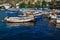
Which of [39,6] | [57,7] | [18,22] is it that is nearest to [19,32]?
[18,22]

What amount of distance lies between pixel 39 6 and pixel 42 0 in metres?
19.1

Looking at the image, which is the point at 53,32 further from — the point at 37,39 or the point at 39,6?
the point at 39,6

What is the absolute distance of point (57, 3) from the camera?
13050 centimetres

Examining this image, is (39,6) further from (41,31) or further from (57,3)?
(41,31)

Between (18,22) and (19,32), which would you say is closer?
(19,32)

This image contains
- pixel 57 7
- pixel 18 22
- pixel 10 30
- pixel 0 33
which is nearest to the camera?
pixel 0 33

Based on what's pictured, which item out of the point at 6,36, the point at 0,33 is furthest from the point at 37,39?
the point at 0,33

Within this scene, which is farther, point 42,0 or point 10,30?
point 42,0

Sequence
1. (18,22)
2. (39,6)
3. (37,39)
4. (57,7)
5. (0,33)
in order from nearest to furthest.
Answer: (37,39) → (0,33) → (18,22) → (57,7) → (39,6)

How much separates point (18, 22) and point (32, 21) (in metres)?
4.92

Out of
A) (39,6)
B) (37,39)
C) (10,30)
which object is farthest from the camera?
(39,6)

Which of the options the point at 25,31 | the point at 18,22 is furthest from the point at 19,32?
the point at 18,22

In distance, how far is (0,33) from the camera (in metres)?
54.6

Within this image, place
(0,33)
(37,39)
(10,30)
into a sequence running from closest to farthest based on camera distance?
(37,39) < (0,33) < (10,30)
